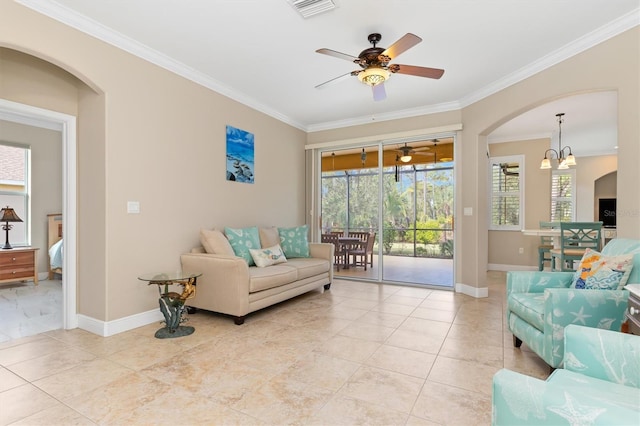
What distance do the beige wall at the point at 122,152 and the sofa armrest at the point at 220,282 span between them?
37cm

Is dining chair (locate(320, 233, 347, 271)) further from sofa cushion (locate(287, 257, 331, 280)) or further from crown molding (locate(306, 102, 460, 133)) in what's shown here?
crown molding (locate(306, 102, 460, 133))

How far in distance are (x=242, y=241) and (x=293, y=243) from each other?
0.98 metres

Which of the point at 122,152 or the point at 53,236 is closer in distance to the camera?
the point at 122,152

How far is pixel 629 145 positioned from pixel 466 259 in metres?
2.46

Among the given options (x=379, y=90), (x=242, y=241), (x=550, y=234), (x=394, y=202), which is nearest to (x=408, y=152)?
(x=394, y=202)

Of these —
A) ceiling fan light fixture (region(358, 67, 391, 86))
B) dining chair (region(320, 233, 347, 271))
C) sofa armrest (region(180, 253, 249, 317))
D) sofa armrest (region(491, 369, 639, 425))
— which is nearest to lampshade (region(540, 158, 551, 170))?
dining chair (region(320, 233, 347, 271))

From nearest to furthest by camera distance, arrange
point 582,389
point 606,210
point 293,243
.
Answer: point 582,389 → point 293,243 → point 606,210

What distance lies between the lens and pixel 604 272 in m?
2.28

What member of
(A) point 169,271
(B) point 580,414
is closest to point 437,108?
(A) point 169,271

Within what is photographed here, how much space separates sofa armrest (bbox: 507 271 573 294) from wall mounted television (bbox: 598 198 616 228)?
301 inches

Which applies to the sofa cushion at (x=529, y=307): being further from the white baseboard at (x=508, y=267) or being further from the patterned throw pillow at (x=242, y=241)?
the white baseboard at (x=508, y=267)

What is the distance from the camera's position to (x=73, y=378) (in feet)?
7.38

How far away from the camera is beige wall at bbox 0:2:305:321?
2.86 m

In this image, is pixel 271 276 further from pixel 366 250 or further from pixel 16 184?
pixel 16 184
